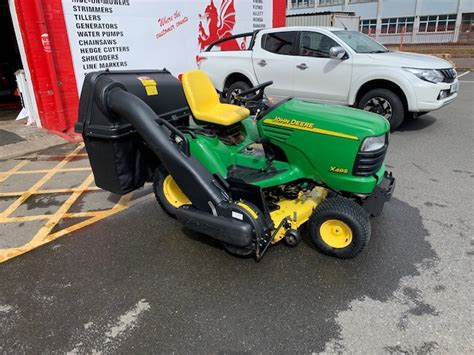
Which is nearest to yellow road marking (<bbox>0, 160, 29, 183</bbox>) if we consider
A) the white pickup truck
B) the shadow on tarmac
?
the shadow on tarmac

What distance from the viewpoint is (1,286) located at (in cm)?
288

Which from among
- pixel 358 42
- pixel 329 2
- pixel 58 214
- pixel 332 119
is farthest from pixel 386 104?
pixel 329 2

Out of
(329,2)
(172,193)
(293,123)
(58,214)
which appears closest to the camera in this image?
(293,123)

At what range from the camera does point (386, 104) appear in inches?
257

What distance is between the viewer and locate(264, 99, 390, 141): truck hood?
2.80 m

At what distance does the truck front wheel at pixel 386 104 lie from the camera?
641 cm

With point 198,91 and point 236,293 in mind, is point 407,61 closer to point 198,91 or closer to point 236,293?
point 198,91

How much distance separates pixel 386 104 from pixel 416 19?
38.1 m

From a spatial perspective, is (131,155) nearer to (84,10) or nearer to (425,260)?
(425,260)

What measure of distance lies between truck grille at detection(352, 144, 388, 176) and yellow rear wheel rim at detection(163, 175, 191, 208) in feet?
5.64

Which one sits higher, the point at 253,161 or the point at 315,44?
the point at 315,44

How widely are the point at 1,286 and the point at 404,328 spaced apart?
2956 millimetres

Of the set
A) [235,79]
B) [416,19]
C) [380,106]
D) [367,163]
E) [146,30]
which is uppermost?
[146,30]

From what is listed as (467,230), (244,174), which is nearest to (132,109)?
(244,174)
